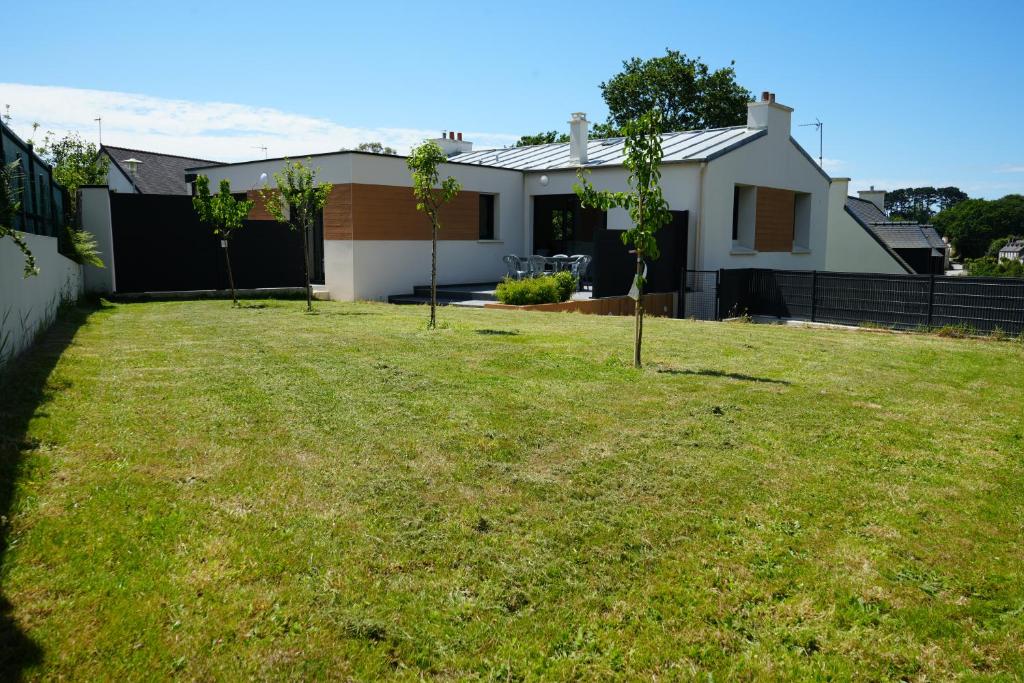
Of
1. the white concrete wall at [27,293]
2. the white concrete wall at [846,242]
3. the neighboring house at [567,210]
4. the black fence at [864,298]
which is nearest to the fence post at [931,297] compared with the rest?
the black fence at [864,298]

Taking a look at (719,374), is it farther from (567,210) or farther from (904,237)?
(904,237)

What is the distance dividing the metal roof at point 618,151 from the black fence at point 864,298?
3.37 metres

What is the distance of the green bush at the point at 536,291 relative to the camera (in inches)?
625

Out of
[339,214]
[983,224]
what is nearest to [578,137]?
[339,214]

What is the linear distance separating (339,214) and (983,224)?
112 m

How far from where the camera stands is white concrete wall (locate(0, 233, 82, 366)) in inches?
271

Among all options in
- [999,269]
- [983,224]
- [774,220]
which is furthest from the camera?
[983,224]

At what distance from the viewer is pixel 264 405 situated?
19.9 ft

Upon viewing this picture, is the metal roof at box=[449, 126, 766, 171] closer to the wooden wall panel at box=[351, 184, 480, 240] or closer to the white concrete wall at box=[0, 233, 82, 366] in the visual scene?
the wooden wall panel at box=[351, 184, 480, 240]

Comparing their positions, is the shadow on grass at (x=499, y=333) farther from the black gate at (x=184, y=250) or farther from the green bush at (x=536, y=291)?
the black gate at (x=184, y=250)

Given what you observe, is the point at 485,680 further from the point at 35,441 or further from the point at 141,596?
the point at 35,441

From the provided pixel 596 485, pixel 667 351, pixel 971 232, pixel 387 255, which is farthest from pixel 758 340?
pixel 971 232

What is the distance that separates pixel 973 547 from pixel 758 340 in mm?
6921

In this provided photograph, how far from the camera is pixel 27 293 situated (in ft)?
27.6
